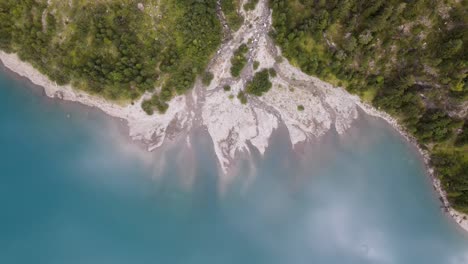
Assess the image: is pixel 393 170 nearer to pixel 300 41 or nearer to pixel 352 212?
pixel 352 212

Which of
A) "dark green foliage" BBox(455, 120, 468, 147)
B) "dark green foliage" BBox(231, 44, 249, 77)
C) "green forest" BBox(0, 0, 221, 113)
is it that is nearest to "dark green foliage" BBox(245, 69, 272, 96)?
"dark green foliage" BBox(231, 44, 249, 77)

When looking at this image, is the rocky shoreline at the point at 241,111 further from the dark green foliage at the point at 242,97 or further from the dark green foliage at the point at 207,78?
the dark green foliage at the point at 207,78

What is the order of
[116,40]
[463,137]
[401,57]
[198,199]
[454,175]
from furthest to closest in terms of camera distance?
[198,199] → [454,175] → [463,137] → [116,40] → [401,57]

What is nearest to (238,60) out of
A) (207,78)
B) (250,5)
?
(207,78)

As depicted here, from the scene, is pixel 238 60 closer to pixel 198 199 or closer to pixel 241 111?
pixel 241 111

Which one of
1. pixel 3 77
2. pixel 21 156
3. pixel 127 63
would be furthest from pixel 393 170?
pixel 3 77
